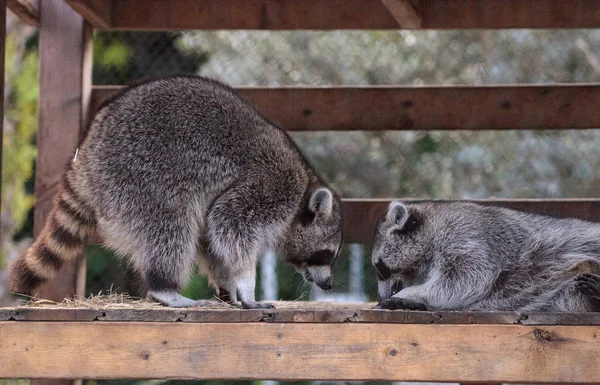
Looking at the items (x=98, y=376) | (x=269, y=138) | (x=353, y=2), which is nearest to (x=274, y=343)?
(x=98, y=376)

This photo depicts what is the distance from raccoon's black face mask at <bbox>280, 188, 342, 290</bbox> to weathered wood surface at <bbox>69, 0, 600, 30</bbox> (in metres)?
1.02

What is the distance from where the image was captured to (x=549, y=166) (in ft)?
35.1

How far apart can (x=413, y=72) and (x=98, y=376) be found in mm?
8437

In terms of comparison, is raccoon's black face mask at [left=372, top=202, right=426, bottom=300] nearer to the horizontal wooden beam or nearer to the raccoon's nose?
the raccoon's nose

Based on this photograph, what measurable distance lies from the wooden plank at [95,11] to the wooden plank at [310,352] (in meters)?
1.85

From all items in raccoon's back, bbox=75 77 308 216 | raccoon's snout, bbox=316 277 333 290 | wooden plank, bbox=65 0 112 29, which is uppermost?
wooden plank, bbox=65 0 112 29

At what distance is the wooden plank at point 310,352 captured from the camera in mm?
3734

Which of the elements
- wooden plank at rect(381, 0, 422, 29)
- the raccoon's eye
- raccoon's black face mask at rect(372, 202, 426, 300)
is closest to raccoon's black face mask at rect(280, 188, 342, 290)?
raccoon's black face mask at rect(372, 202, 426, 300)

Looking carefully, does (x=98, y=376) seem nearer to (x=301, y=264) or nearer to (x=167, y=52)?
(x=301, y=264)

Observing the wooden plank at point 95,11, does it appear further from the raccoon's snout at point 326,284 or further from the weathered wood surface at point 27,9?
the raccoon's snout at point 326,284

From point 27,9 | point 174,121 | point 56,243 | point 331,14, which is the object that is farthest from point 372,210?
point 27,9

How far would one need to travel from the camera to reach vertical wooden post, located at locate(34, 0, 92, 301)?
17.1ft

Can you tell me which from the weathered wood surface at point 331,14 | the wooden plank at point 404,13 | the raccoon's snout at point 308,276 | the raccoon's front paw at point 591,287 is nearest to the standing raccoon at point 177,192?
the raccoon's snout at point 308,276

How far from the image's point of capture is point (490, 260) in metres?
4.48
